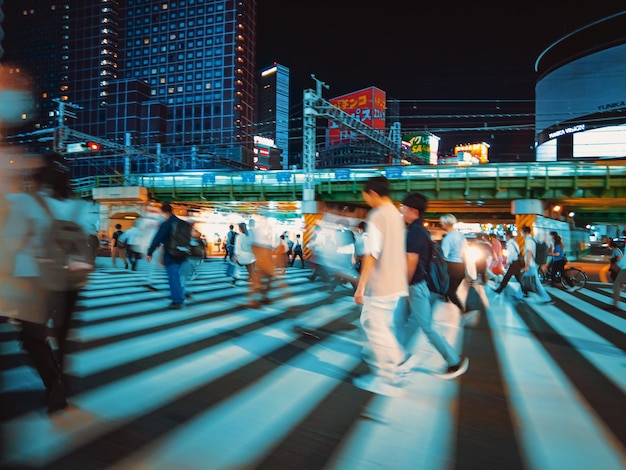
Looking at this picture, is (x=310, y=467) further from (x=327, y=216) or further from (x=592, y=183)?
(x=592, y=183)

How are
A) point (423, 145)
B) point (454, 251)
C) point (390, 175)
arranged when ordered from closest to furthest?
point (454, 251), point (390, 175), point (423, 145)

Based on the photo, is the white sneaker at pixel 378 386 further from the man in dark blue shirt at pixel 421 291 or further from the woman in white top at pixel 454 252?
the woman in white top at pixel 454 252

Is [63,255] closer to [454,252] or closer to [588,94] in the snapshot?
[454,252]

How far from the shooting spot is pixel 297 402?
3746 mm

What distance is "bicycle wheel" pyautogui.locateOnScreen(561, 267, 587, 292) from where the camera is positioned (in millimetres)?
14391

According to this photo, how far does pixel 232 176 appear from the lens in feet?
113

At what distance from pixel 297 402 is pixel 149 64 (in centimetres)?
12334

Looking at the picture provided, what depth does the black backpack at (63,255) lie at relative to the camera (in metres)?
3.29

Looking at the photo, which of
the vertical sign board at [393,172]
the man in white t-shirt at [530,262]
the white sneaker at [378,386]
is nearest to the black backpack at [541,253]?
the man in white t-shirt at [530,262]

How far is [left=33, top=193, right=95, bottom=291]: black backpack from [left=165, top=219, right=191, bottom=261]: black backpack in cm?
365

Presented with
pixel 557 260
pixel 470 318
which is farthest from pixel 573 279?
pixel 470 318

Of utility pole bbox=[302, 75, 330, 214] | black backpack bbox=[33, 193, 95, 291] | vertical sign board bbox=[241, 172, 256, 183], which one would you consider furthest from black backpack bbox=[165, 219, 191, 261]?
vertical sign board bbox=[241, 172, 256, 183]

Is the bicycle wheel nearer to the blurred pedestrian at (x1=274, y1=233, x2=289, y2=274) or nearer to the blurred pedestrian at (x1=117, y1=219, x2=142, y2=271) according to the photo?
the blurred pedestrian at (x1=274, y1=233, x2=289, y2=274)

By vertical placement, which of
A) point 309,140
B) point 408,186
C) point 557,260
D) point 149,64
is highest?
point 149,64
